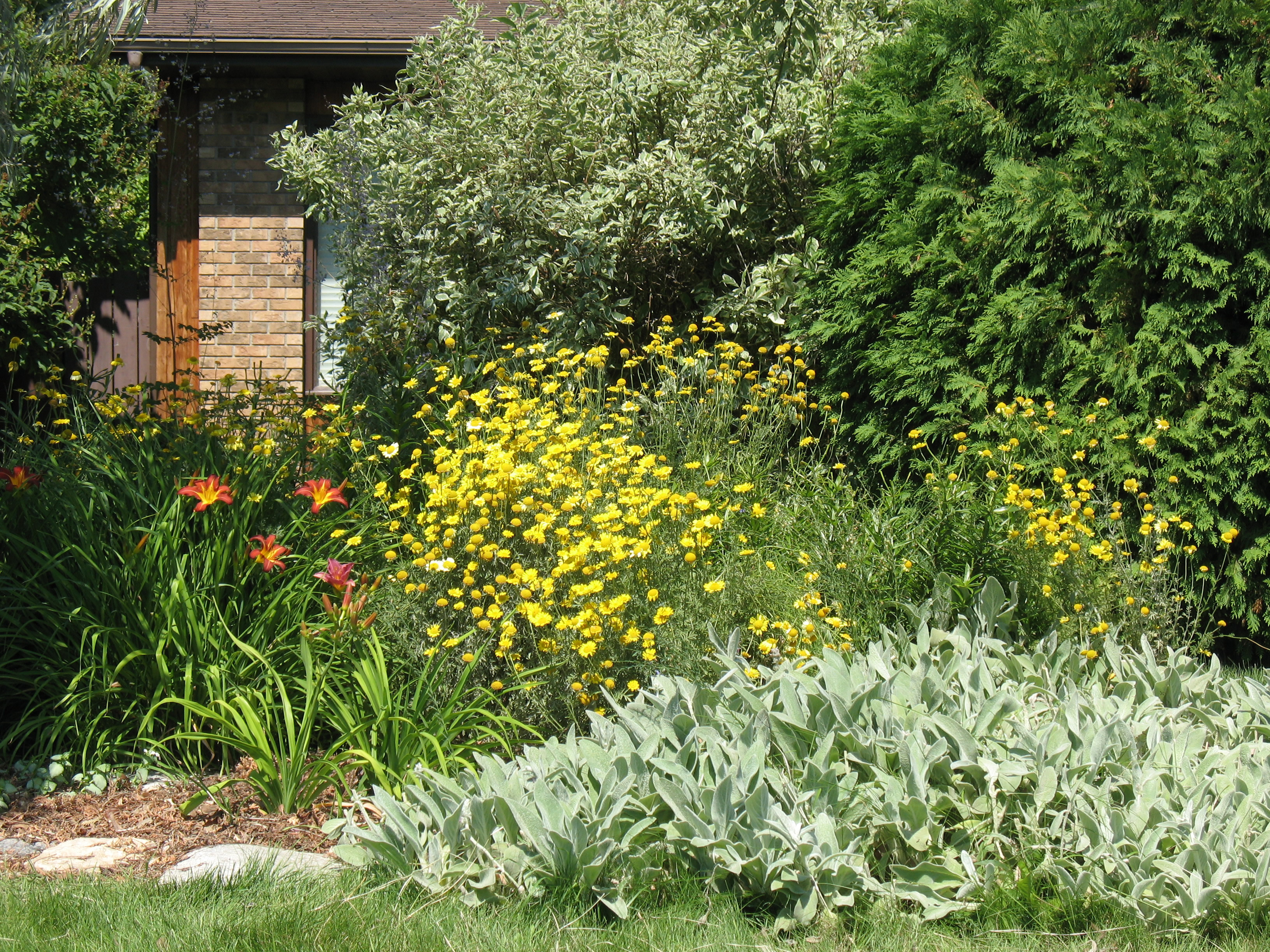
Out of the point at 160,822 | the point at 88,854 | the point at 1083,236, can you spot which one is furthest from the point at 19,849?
the point at 1083,236

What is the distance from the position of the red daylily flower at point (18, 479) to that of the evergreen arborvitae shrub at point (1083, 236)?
351cm

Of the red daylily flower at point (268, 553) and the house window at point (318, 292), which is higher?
the house window at point (318, 292)

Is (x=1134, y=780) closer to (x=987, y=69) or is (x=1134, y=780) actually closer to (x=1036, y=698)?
(x=1036, y=698)

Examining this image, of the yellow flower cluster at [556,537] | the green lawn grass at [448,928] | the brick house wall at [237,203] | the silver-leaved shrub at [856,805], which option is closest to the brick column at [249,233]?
the brick house wall at [237,203]

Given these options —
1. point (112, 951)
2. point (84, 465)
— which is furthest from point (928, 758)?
point (84, 465)

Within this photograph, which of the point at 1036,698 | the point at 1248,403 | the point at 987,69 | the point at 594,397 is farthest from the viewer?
the point at 594,397

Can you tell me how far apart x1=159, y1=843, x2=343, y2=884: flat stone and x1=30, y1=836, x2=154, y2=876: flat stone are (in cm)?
18

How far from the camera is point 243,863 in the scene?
287 centimetres

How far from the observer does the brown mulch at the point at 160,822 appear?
10.2 ft

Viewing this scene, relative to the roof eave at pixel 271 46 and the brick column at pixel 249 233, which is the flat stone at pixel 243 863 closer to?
the brick column at pixel 249 233

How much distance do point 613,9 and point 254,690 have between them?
15.3 feet

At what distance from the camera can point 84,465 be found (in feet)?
14.9

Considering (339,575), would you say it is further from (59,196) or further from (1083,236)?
(59,196)

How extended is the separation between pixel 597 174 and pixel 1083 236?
279 cm
